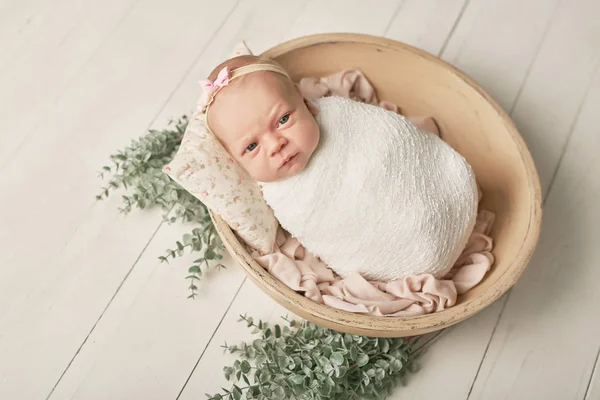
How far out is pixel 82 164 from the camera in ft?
5.06

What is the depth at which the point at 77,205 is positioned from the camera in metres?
1.49

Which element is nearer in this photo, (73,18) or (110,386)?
(110,386)

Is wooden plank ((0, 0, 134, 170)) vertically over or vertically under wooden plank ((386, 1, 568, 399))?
under

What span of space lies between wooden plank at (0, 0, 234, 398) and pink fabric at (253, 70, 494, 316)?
16.1 inches

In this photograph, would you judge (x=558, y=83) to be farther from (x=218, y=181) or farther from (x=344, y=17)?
(x=218, y=181)

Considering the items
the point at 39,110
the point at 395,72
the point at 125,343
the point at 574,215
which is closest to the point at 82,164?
the point at 39,110

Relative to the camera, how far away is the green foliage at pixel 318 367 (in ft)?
3.96

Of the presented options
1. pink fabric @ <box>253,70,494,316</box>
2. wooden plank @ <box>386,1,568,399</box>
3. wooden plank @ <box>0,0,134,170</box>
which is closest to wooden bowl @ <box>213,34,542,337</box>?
pink fabric @ <box>253,70,494,316</box>

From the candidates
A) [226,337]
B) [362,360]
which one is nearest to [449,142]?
[362,360]

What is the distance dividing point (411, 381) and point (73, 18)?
4.58 feet

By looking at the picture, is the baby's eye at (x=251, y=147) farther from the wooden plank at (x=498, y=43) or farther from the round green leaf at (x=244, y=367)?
the wooden plank at (x=498, y=43)

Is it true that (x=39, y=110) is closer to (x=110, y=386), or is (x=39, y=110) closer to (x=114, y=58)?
(x=114, y=58)

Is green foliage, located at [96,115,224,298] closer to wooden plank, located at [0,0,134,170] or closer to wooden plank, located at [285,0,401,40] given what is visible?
wooden plank, located at [0,0,134,170]

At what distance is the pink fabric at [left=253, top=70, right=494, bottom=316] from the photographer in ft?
3.86
